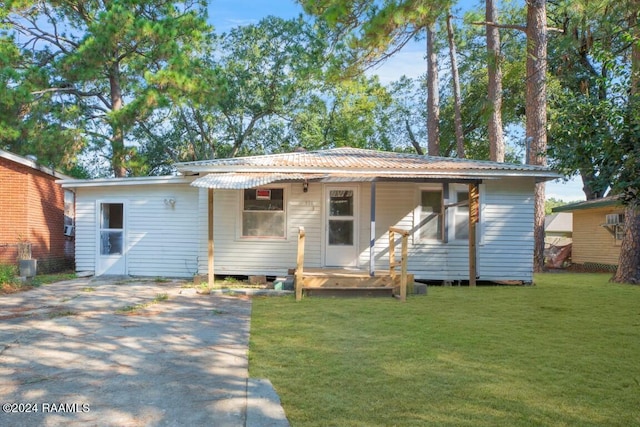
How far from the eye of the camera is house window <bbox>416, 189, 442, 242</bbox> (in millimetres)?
10273

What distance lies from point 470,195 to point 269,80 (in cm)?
1666

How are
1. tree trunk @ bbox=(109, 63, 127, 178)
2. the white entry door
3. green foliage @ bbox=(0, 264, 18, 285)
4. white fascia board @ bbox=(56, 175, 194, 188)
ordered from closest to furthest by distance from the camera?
green foliage @ bbox=(0, 264, 18, 285), the white entry door, white fascia board @ bbox=(56, 175, 194, 188), tree trunk @ bbox=(109, 63, 127, 178)

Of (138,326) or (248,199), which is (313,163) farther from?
(138,326)

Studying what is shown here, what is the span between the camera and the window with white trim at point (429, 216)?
10273 millimetres

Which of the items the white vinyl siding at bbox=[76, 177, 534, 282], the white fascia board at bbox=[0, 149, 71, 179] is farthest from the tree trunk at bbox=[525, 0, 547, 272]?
the white fascia board at bbox=[0, 149, 71, 179]

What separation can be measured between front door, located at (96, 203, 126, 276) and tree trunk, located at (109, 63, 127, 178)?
5.66 metres

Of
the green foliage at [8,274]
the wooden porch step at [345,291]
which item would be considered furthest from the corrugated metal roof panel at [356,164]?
the green foliage at [8,274]

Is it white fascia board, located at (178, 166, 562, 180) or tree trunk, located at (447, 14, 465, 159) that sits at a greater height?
tree trunk, located at (447, 14, 465, 159)

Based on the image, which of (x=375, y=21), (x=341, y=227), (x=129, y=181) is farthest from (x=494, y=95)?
(x=129, y=181)

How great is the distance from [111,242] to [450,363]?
9.57 m

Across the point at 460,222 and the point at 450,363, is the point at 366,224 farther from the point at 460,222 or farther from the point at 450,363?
the point at 450,363

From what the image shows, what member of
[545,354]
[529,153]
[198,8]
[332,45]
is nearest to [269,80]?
[198,8]

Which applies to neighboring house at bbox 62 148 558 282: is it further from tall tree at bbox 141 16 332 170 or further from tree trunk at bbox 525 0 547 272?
tall tree at bbox 141 16 332 170

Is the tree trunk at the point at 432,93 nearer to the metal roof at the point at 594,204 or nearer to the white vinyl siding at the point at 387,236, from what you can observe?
the metal roof at the point at 594,204
